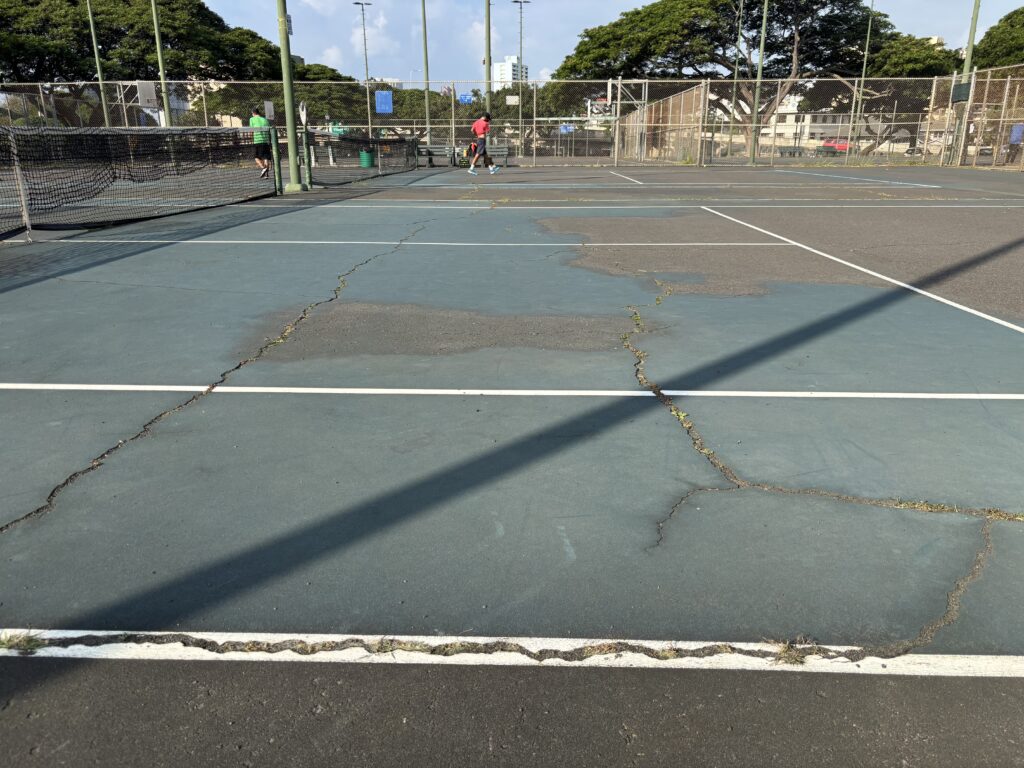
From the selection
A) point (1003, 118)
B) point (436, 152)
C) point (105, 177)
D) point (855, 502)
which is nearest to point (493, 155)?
point (436, 152)

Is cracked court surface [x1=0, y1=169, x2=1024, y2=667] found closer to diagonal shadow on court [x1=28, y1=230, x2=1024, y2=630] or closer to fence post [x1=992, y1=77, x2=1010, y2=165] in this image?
diagonal shadow on court [x1=28, y1=230, x2=1024, y2=630]

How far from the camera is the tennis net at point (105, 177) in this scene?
13812 millimetres

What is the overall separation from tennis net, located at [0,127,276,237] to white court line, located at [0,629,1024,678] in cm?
1163

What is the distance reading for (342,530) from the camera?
3.34 m

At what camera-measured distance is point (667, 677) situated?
245 centimetres

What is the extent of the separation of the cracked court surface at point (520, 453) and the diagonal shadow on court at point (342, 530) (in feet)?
0.06

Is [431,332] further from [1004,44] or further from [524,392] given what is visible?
[1004,44]

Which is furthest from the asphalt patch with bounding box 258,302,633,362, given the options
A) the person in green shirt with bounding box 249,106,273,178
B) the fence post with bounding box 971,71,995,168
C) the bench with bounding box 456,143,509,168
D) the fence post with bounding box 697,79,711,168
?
the fence post with bounding box 971,71,995,168

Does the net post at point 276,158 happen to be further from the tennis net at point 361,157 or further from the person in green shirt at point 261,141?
the tennis net at point 361,157

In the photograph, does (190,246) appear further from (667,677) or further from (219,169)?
(219,169)

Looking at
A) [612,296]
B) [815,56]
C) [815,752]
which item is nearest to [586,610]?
[815,752]

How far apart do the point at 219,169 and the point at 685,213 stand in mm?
18917

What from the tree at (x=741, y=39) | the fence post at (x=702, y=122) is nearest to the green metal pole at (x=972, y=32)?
the fence post at (x=702, y=122)

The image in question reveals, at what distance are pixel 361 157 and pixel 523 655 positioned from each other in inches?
1259
